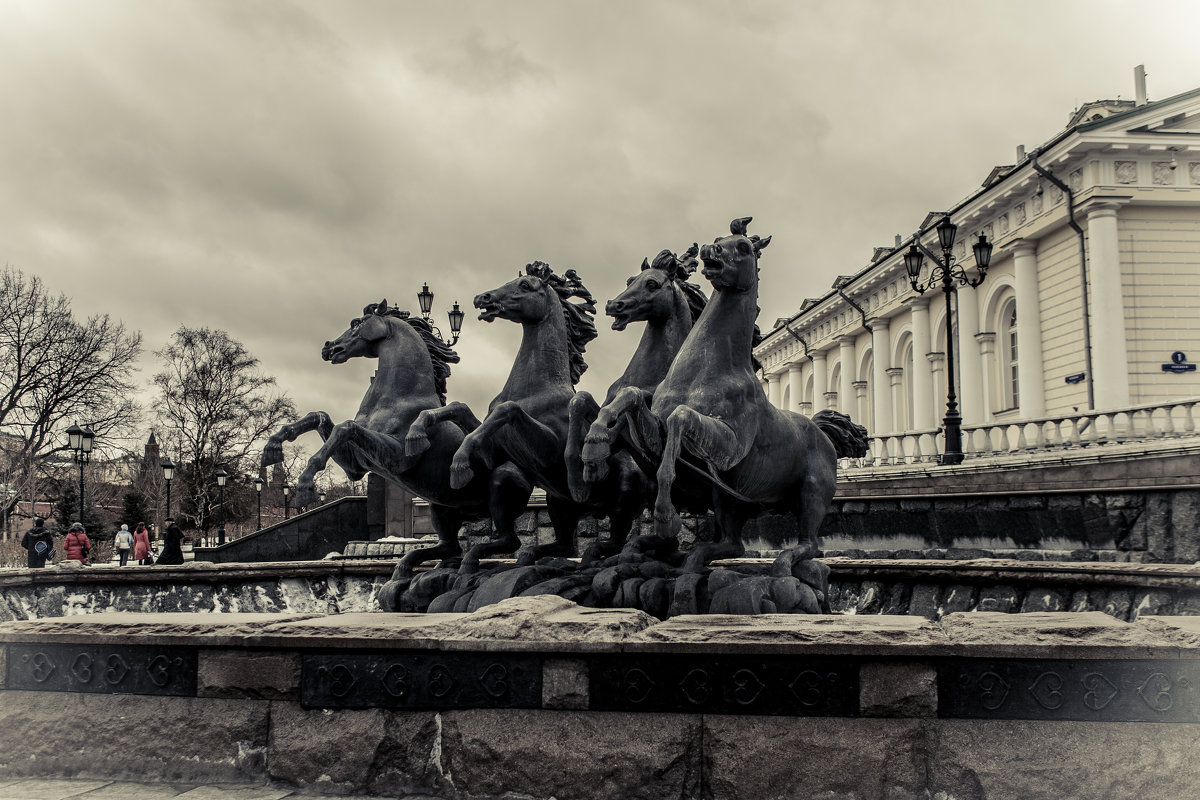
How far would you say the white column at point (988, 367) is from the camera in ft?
96.6

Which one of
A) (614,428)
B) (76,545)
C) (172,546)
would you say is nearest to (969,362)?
(172,546)

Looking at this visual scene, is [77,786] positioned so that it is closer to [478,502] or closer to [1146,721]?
[478,502]

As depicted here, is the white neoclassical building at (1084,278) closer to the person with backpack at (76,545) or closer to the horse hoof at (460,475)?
the horse hoof at (460,475)

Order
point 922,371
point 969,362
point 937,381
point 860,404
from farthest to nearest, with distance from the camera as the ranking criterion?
1. point 860,404
2. point 922,371
3. point 937,381
4. point 969,362

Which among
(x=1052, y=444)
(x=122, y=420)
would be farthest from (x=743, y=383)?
(x=122, y=420)

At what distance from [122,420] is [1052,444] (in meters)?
30.5

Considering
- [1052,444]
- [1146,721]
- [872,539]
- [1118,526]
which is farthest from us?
[1052,444]

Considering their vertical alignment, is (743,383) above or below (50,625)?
above

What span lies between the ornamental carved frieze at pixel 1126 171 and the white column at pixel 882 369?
1494 cm

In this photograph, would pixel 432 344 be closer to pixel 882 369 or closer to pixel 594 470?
pixel 594 470

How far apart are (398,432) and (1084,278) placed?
23056mm

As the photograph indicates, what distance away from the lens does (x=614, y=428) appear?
4.77 metres

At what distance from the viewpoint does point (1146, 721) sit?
121 inches

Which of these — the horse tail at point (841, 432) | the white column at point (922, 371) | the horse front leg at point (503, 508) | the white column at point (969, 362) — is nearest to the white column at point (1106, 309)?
the white column at point (969, 362)
